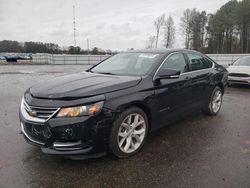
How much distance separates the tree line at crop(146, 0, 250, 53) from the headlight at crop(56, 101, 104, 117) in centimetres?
4803

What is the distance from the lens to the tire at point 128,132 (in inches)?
129

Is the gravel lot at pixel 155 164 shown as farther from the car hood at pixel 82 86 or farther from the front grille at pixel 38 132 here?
the car hood at pixel 82 86

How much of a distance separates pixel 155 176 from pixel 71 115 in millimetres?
1306

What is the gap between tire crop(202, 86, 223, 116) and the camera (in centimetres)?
546

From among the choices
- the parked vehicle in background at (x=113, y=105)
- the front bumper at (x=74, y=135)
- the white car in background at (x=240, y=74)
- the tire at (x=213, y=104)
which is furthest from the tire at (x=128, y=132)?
the white car in background at (x=240, y=74)

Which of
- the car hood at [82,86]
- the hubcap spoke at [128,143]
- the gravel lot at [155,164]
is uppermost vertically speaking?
the car hood at [82,86]

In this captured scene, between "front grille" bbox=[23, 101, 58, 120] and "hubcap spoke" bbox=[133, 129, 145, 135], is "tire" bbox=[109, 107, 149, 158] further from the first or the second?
"front grille" bbox=[23, 101, 58, 120]

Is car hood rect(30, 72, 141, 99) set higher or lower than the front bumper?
higher

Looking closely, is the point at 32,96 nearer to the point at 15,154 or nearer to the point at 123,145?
the point at 15,154

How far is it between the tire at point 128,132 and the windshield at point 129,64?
76 centimetres

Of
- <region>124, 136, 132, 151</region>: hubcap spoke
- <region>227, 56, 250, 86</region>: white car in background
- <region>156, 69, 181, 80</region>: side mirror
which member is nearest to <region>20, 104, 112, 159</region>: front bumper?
<region>124, 136, 132, 151</region>: hubcap spoke

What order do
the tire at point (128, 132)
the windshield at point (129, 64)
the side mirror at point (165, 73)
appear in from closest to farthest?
the tire at point (128, 132)
the side mirror at point (165, 73)
the windshield at point (129, 64)

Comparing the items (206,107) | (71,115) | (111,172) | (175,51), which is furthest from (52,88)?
(206,107)

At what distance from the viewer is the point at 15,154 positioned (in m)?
3.63
